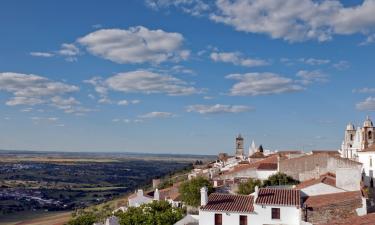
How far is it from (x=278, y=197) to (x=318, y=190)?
202 inches

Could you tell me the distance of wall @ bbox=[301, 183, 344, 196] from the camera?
38.2 metres

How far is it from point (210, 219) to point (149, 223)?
5745 millimetres

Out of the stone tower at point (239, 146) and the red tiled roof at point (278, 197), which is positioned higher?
the stone tower at point (239, 146)

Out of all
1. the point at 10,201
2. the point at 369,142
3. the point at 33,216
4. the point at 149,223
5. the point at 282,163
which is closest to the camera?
the point at 149,223

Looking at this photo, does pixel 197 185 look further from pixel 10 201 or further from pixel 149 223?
pixel 10 201

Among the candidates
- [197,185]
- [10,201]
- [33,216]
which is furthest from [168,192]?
[10,201]

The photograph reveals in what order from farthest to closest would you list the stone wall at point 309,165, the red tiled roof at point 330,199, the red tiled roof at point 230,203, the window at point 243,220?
the stone wall at point 309,165 < the red tiled roof at point 230,203 < the window at point 243,220 < the red tiled roof at point 330,199

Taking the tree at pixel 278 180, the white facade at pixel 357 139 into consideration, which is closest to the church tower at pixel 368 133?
the white facade at pixel 357 139

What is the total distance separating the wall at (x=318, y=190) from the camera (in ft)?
125

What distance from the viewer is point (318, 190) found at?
126 ft

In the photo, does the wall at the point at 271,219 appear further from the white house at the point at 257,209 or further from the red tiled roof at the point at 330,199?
the red tiled roof at the point at 330,199

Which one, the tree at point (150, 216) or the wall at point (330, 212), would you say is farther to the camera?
the tree at point (150, 216)

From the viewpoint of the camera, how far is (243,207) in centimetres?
3494

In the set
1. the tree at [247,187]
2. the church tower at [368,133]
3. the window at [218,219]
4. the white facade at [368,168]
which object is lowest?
the window at [218,219]
